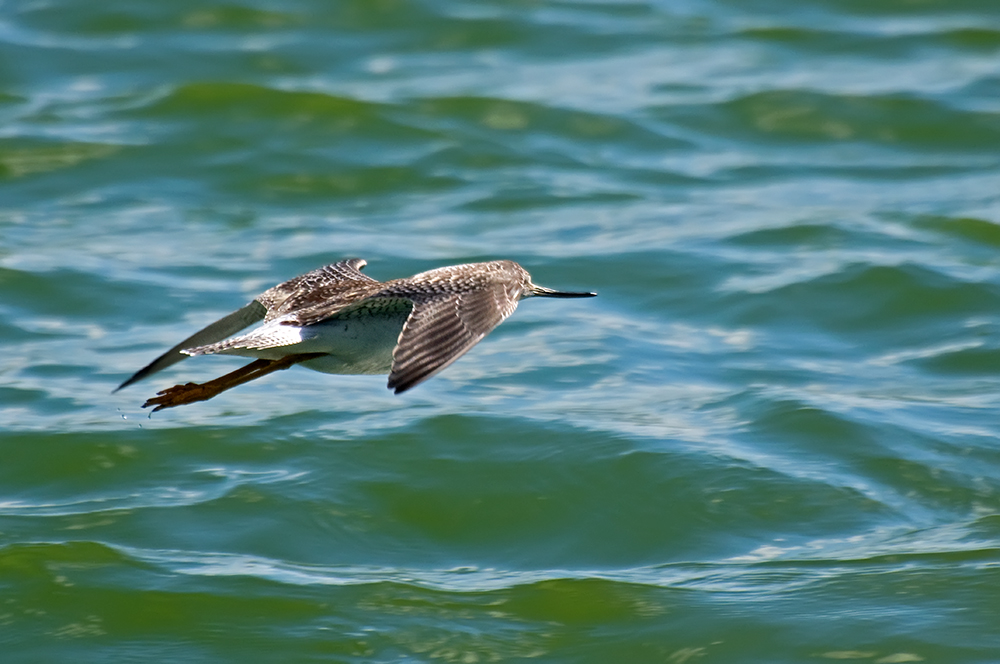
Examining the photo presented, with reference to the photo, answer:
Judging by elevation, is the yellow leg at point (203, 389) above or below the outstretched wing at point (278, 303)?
below

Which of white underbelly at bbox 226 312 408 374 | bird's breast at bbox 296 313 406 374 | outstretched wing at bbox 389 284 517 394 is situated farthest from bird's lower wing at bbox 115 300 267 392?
outstretched wing at bbox 389 284 517 394

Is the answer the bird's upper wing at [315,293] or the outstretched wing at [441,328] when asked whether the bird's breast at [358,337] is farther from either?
the outstretched wing at [441,328]

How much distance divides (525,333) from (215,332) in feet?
12.9

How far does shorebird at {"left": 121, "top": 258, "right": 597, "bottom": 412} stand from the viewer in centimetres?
672

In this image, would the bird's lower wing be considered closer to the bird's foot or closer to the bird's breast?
the bird's foot

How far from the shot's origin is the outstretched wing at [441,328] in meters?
6.39

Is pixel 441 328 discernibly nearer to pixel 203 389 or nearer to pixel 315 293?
pixel 315 293

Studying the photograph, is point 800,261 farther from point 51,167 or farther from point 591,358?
point 51,167

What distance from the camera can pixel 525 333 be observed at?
11.8 metres

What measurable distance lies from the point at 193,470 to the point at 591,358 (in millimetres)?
3260

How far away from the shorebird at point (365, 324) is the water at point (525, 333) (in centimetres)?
121

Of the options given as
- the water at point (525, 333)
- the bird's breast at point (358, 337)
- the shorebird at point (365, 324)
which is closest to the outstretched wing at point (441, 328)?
the shorebird at point (365, 324)

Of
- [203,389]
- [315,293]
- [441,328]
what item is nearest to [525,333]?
[315,293]

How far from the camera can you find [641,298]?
40.3 feet
